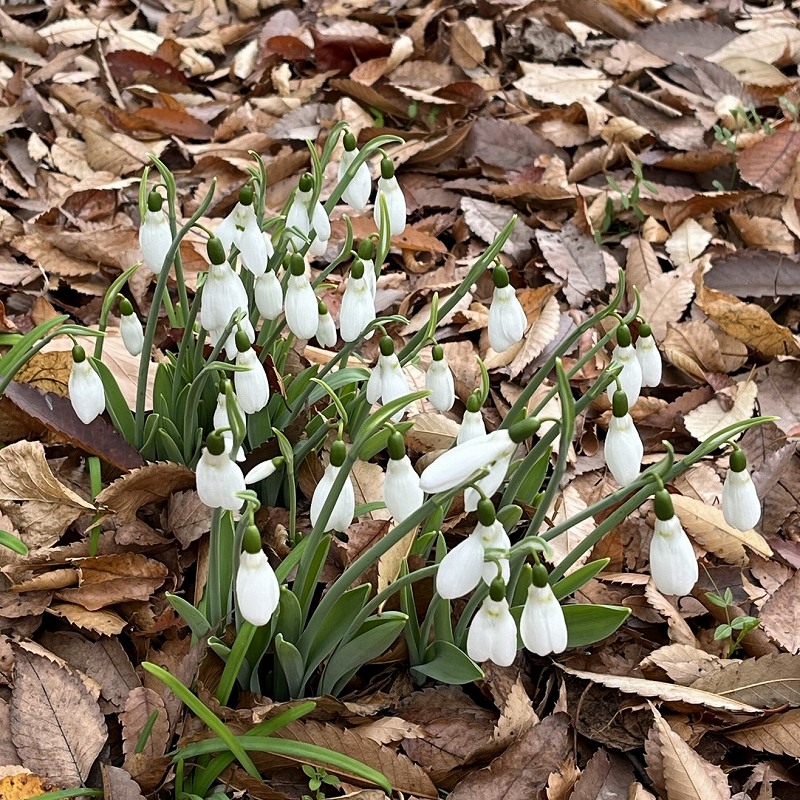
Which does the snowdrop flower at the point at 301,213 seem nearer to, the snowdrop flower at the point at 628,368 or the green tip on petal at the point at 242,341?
the green tip on petal at the point at 242,341

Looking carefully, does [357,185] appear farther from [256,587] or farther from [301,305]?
[256,587]

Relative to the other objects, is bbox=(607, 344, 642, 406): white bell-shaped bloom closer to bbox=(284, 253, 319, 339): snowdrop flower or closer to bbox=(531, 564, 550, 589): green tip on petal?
bbox=(531, 564, 550, 589): green tip on petal

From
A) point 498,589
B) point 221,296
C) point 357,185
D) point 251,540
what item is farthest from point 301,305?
point 498,589

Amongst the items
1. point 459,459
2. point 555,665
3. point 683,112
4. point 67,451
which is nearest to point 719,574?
point 555,665

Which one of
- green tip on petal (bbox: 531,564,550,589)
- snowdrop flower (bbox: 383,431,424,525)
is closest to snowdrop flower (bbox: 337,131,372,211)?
snowdrop flower (bbox: 383,431,424,525)

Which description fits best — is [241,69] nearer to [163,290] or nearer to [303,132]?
→ [303,132]

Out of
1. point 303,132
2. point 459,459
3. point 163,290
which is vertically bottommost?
point 303,132

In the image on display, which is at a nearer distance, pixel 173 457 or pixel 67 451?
pixel 173 457
